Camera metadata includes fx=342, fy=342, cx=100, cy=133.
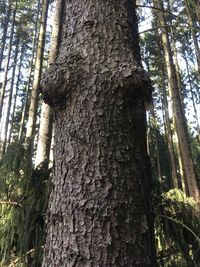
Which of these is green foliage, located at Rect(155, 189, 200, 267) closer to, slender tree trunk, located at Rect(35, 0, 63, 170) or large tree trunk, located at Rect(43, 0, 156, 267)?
large tree trunk, located at Rect(43, 0, 156, 267)

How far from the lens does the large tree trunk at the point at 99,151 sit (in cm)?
124

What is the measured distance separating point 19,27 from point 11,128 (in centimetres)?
709

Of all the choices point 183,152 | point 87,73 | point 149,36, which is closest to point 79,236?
point 87,73

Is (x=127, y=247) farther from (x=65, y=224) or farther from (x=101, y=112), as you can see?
(x=101, y=112)

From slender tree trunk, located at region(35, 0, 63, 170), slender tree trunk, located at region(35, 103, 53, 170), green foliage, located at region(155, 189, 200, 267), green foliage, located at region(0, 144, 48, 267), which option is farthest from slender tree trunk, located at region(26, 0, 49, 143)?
green foliage, located at region(155, 189, 200, 267)

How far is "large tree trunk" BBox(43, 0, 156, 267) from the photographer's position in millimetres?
1242

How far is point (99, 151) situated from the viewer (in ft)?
4.43

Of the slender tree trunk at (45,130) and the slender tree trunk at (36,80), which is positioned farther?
the slender tree trunk at (36,80)

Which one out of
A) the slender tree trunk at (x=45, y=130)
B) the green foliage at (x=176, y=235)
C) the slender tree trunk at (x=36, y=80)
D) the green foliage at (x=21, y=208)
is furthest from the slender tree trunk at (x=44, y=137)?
the green foliage at (x=176, y=235)

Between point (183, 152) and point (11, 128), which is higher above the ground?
point (11, 128)

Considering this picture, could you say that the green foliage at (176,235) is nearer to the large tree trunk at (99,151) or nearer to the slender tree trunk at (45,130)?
the large tree trunk at (99,151)

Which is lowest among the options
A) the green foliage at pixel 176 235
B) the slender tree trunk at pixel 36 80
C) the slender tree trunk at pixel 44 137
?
the green foliage at pixel 176 235

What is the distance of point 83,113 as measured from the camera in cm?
142

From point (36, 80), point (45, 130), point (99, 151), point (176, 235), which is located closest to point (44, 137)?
point (45, 130)
